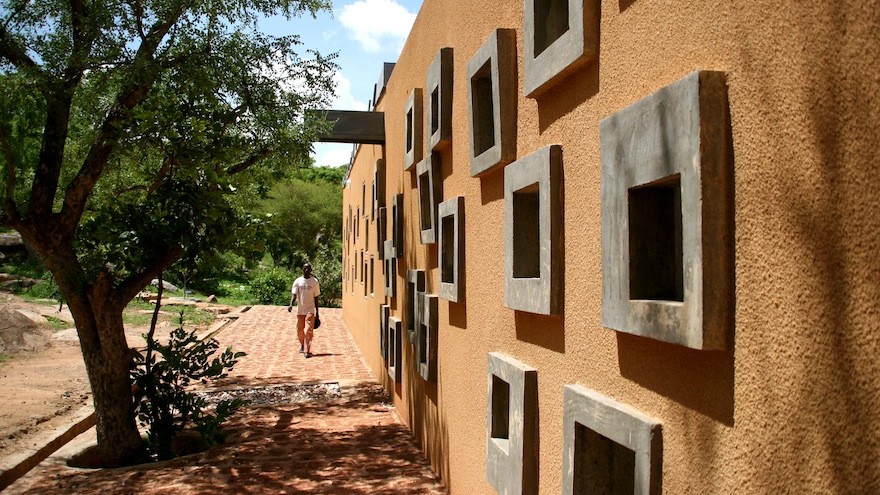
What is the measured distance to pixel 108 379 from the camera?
7.30 m

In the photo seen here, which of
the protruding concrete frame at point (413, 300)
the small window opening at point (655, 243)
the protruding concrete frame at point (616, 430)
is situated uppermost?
the small window opening at point (655, 243)

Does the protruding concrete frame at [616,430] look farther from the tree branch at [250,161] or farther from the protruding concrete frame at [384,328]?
the protruding concrete frame at [384,328]

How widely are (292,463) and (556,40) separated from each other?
5.04 metres

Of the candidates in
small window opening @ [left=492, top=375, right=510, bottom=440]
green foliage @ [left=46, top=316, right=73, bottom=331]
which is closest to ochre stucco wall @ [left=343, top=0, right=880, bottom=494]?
small window opening @ [left=492, top=375, right=510, bottom=440]

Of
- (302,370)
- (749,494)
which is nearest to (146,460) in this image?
(302,370)

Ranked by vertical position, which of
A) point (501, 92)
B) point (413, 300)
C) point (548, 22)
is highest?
point (548, 22)

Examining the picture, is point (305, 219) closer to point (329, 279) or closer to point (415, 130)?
point (329, 279)

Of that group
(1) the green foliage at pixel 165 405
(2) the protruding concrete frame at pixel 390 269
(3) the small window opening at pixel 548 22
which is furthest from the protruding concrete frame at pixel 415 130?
(3) the small window opening at pixel 548 22

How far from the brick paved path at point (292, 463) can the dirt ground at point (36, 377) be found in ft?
2.57

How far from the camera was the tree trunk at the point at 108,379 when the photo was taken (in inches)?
285

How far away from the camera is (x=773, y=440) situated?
182cm

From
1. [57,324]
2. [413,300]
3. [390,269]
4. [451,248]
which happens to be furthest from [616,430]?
[57,324]

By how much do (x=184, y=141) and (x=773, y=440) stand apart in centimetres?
670

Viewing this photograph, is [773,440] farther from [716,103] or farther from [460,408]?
[460,408]
